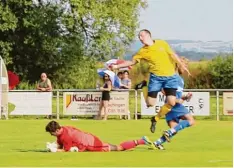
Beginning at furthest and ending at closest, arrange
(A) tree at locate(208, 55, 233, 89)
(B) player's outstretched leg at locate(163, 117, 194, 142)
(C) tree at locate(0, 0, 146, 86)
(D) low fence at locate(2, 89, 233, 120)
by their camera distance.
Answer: (A) tree at locate(208, 55, 233, 89) → (C) tree at locate(0, 0, 146, 86) → (D) low fence at locate(2, 89, 233, 120) → (B) player's outstretched leg at locate(163, 117, 194, 142)

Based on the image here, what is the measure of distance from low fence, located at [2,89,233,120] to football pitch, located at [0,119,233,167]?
21.6 ft

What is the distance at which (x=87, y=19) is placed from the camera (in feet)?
178

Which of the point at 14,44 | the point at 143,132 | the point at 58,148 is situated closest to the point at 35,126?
the point at 143,132

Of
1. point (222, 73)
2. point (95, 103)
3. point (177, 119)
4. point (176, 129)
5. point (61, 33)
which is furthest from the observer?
point (222, 73)

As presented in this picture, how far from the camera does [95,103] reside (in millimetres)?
30188

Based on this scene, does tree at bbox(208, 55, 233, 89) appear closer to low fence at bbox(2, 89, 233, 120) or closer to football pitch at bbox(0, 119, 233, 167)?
low fence at bbox(2, 89, 233, 120)

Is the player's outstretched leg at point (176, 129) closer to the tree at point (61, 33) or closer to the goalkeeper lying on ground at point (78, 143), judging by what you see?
the goalkeeper lying on ground at point (78, 143)

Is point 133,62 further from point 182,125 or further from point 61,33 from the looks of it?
point 61,33

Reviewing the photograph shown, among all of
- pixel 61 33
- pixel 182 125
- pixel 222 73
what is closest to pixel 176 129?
pixel 182 125

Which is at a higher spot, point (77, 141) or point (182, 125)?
point (182, 125)

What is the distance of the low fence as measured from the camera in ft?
98.1

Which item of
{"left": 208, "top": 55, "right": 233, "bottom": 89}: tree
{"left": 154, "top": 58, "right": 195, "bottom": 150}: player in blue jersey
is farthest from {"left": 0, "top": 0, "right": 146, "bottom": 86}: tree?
{"left": 154, "top": 58, "right": 195, "bottom": 150}: player in blue jersey

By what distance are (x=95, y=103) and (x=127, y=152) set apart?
1506 centimetres

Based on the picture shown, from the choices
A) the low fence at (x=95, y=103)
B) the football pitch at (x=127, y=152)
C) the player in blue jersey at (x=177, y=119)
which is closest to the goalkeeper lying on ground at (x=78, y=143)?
the football pitch at (x=127, y=152)
